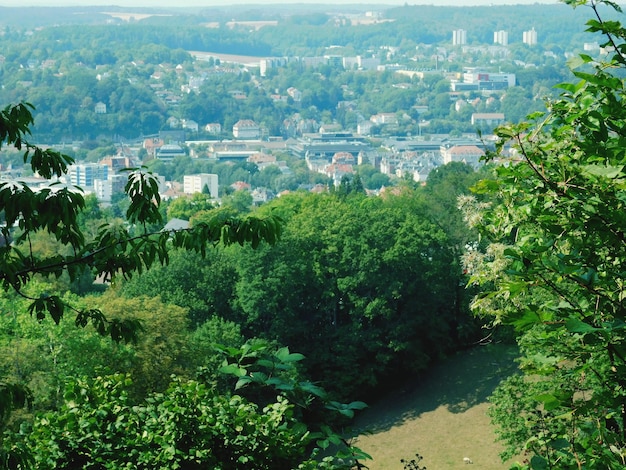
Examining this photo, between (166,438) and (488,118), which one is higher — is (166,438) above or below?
above

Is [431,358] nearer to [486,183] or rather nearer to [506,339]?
[506,339]

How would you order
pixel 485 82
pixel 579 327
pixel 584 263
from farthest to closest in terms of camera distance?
pixel 485 82 → pixel 584 263 → pixel 579 327

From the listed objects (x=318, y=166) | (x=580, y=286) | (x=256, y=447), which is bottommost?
(x=318, y=166)

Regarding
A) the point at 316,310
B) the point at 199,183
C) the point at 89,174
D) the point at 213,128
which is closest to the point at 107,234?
the point at 316,310

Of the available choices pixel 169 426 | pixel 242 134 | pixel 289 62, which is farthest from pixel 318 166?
pixel 169 426

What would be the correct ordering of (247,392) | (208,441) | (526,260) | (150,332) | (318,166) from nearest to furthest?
(526,260)
(208,441)
(150,332)
(247,392)
(318,166)

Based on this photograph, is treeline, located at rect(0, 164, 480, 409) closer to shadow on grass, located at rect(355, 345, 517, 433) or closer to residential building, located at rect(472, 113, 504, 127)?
shadow on grass, located at rect(355, 345, 517, 433)

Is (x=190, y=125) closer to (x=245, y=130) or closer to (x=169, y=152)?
(x=245, y=130)
